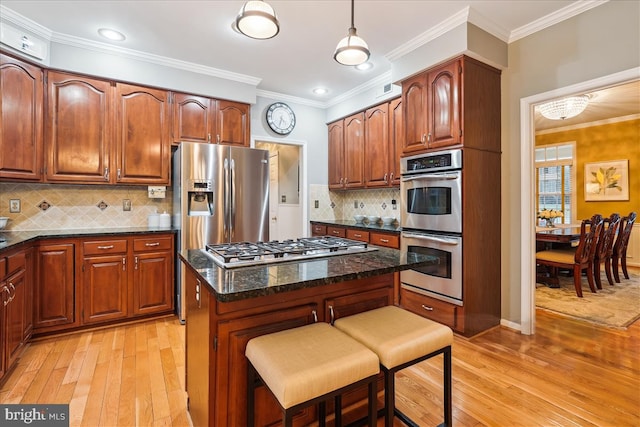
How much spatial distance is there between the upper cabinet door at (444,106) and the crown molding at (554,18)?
0.69 meters

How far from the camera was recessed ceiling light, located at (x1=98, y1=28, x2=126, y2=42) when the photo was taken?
2.84m

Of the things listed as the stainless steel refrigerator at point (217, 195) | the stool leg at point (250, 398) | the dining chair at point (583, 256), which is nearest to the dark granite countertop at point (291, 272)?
the stool leg at point (250, 398)

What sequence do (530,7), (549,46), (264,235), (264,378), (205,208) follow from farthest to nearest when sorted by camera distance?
(264,235) → (205,208) → (549,46) → (530,7) → (264,378)

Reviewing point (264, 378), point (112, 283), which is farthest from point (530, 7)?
point (112, 283)

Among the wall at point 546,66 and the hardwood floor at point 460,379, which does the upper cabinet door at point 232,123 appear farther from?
the wall at point 546,66

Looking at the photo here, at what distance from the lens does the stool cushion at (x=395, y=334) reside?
4.31ft

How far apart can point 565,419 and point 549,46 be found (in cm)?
280

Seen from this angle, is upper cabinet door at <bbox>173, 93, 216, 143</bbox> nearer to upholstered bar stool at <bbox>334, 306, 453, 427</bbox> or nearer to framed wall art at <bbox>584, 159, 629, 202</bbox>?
upholstered bar stool at <bbox>334, 306, 453, 427</bbox>

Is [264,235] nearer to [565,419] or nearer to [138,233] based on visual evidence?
[138,233]

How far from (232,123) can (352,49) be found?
2.39 meters

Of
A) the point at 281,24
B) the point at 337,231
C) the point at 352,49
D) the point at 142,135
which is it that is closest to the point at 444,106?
the point at 352,49

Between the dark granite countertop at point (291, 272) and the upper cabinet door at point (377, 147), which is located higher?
the upper cabinet door at point (377, 147)

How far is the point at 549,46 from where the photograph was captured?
268 centimetres

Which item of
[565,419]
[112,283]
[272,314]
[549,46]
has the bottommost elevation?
[565,419]
